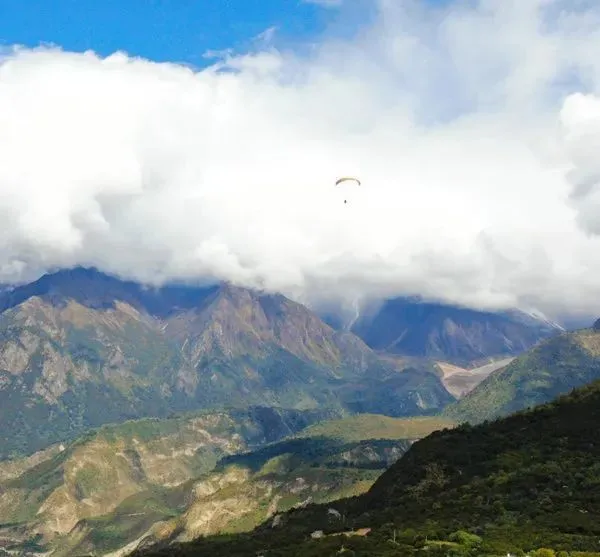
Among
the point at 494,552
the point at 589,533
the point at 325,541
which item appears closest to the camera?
the point at 494,552

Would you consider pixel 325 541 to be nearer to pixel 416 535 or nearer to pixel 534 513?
pixel 416 535

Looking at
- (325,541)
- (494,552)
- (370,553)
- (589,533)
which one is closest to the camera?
(494,552)

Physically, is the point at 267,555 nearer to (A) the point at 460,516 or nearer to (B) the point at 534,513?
(A) the point at 460,516

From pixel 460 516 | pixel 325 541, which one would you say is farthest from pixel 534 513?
pixel 325 541

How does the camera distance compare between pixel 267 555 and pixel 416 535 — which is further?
pixel 267 555

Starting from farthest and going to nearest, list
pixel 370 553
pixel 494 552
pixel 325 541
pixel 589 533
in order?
pixel 325 541
pixel 589 533
pixel 370 553
pixel 494 552

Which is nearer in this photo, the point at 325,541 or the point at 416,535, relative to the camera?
the point at 416,535

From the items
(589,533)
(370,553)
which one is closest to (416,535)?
(370,553)

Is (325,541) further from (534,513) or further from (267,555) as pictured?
(534,513)

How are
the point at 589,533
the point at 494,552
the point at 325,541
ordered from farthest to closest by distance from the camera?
1. the point at 325,541
2. the point at 589,533
3. the point at 494,552
